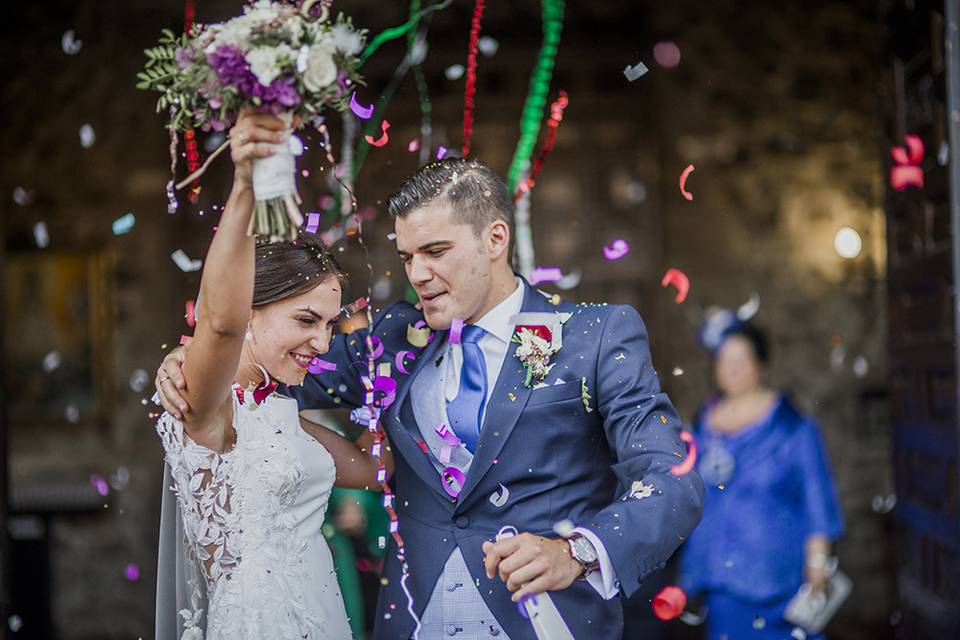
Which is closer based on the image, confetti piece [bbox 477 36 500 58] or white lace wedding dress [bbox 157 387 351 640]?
white lace wedding dress [bbox 157 387 351 640]

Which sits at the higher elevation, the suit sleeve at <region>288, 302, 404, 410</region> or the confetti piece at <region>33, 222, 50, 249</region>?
the confetti piece at <region>33, 222, 50, 249</region>

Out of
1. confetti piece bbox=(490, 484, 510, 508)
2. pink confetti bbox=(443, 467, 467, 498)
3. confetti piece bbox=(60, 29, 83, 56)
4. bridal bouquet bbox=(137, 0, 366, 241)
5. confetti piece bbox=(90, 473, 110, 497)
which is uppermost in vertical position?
confetti piece bbox=(60, 29, 83, 56)

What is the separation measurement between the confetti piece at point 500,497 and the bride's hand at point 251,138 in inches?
36.7

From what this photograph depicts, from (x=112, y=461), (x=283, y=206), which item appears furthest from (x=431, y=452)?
(x=112, y=461)

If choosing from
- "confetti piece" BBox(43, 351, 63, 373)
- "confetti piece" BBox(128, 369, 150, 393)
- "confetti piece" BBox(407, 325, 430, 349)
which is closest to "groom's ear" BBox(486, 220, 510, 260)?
"confetti piece" BBox(407, 325, 430, 349)

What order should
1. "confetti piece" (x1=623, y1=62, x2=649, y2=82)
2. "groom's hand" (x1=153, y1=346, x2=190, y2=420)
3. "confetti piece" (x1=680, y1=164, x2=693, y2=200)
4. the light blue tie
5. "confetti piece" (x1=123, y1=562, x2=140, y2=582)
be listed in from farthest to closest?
"confetti piece" (x1=123, y1=562, x2=140, y2=582)
"confetti piece" (x1=623, y1=62, x2=649, y2=82)
"confetti piece" (x1=680, y1=164, x2=693, y2=200)
the light blue tie
"groom's hand" (x1=153, y1=346, x2=190, y2=420)

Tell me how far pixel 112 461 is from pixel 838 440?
442 cm

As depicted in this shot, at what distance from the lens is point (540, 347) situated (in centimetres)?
247

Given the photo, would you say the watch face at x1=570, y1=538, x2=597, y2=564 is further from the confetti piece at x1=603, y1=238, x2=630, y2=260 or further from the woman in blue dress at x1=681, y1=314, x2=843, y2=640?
the woman in blue dress at x1=681, y1=314, x2=843, y2=640

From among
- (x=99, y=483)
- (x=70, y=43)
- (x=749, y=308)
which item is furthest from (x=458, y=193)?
(x=70, y=43)

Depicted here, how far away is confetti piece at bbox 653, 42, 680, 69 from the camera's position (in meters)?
6.25

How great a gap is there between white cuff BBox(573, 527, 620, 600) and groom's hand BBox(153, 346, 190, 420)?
2.95ft

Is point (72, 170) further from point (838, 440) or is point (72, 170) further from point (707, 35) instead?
point (838, 440)

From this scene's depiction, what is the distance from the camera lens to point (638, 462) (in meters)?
2.24
